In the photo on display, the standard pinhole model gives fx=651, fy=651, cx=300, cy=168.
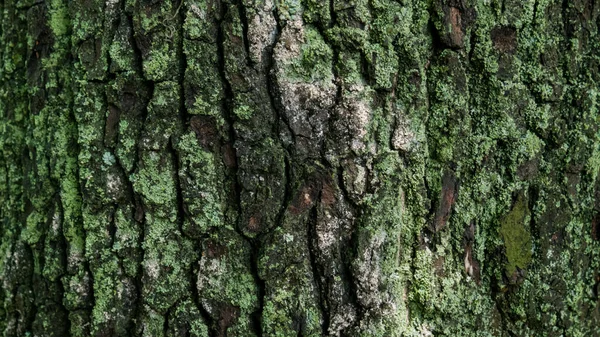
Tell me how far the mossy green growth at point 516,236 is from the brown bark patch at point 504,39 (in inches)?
16.2

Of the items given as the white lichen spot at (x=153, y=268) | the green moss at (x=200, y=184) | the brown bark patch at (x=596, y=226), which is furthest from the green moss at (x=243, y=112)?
the brown bark patch at (x=596, y=226)

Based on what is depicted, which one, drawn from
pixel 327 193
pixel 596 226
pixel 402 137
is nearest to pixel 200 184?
pixel 327 193

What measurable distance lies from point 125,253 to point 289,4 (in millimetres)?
768

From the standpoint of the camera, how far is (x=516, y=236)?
1.83 m

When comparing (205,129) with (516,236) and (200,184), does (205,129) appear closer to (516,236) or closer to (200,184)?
(200,184)

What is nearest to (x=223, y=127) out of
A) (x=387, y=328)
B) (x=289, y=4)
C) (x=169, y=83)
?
(x=169, y=83)

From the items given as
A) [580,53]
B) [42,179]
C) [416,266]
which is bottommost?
[416,266]

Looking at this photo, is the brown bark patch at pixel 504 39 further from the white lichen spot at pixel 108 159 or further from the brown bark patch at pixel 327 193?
the white lichen spot at pixel 108 159

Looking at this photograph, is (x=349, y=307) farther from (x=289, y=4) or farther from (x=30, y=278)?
(x=30, y=278)

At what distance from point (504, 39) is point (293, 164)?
677mm

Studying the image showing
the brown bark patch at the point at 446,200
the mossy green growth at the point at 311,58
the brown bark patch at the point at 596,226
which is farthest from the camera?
the brown bark patch at the point at 596,226

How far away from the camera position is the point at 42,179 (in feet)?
5.91

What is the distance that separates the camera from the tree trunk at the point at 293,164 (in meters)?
1.63

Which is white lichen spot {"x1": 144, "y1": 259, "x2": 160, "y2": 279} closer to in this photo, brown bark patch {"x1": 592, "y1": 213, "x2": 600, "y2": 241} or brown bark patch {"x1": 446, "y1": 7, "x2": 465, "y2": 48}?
brown bark patch {"x1": 446, "y1": 7, "x2": 465, "y2": 48}
